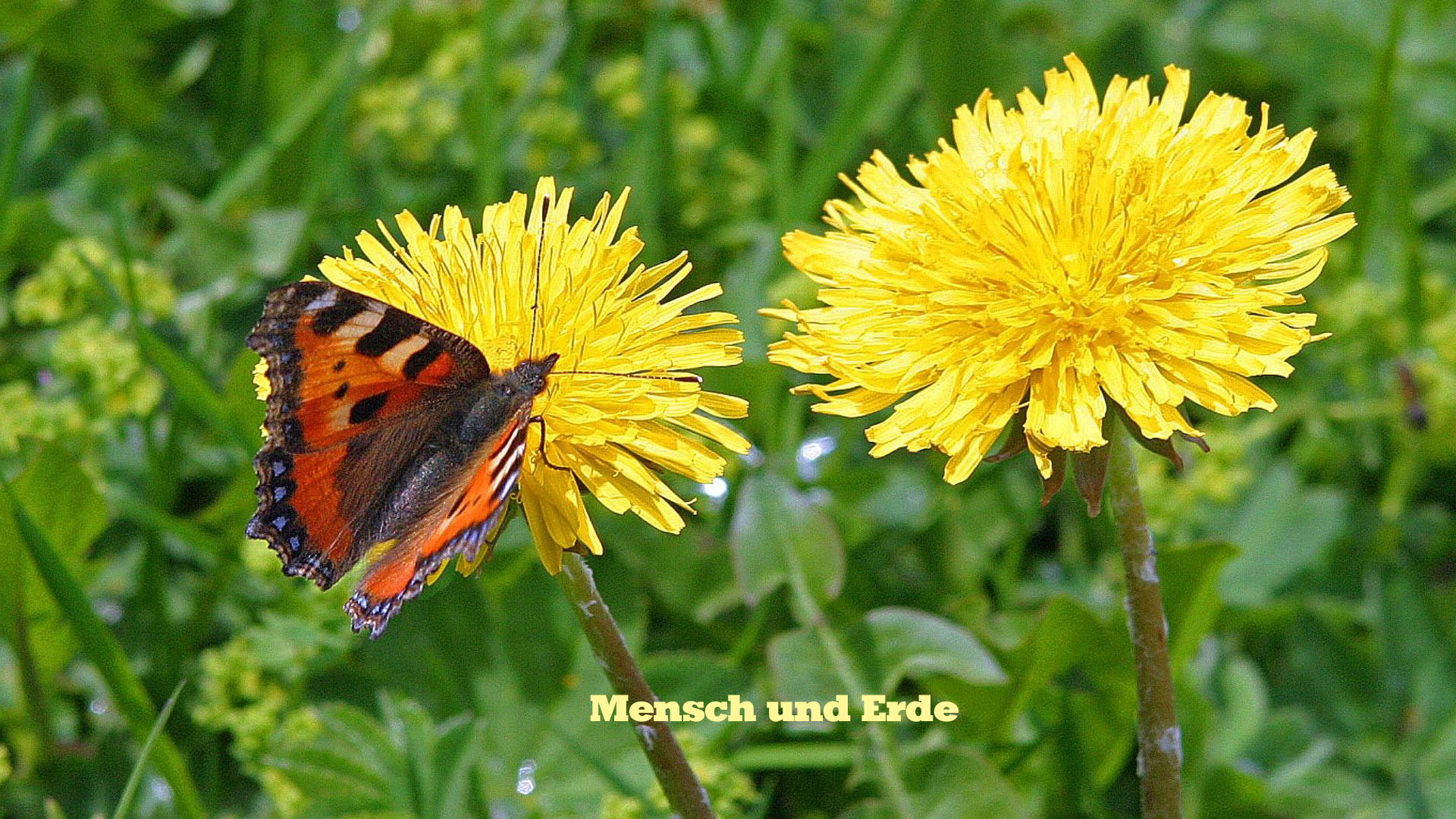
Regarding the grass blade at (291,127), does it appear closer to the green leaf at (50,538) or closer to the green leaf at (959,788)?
the green leaf at (50,538)

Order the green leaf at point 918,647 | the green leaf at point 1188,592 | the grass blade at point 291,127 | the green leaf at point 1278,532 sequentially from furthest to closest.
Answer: the grass blade at point 291,127 < the green leaf at point 1278,532 < the green leaf at point 918,647 < the green leaf at point 1188,592

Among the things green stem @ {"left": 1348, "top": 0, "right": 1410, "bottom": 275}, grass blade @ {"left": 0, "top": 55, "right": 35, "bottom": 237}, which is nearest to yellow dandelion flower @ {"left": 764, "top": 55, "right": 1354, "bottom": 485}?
green stem @ {"left": 1348, "top": 0, "right": 1410, "bottom": 275}

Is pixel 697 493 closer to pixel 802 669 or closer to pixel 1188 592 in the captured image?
pixel 802 669

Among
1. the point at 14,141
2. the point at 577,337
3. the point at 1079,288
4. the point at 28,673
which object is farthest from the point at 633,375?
the point at 14,141

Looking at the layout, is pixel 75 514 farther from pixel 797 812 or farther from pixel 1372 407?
pixel 1372 407

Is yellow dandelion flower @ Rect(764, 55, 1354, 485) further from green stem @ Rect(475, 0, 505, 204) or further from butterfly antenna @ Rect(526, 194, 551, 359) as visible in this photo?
green stem @ Rect(475, 0, 505, 204)

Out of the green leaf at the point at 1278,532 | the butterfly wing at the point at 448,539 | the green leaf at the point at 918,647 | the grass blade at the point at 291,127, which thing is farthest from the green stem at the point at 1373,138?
the grass blade at the point at 291,127
